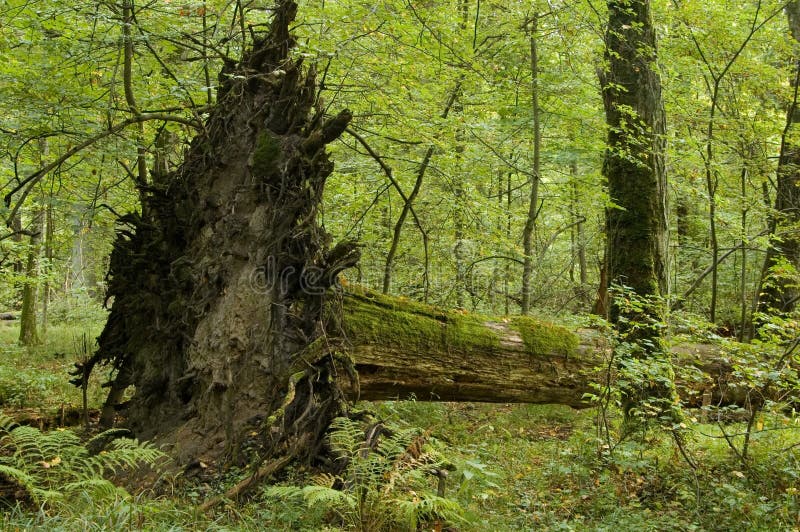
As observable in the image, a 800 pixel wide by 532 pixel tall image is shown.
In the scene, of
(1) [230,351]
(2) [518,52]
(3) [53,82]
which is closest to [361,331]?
(1) [230,351]

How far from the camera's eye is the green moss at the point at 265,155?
5.84 m

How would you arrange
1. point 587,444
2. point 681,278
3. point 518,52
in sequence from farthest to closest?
point 681,278 → point 518,52 → point 587,444

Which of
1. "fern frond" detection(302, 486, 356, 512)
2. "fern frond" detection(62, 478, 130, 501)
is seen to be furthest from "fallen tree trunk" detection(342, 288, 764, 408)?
"fern frond" detection(62, 478, 130, 501)

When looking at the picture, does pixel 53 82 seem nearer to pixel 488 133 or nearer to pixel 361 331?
pixel 361 331

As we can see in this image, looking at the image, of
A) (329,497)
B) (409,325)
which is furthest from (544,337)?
(329,497)

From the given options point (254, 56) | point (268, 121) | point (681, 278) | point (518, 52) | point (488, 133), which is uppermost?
point (518, 52)

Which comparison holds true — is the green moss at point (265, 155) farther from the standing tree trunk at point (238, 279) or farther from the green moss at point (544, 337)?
the green moss at point (544, 337)

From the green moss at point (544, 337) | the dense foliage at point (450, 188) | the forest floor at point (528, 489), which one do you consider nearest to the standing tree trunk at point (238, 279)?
the dense foliage at point (450, 188)

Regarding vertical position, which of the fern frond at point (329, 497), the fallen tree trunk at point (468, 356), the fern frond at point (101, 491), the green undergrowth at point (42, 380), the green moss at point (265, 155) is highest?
the green moss at point (265, 155)

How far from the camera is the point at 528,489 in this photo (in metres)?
5.46

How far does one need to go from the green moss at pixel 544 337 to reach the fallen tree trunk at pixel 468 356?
0.05ft

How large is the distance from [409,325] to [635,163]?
3844 mm

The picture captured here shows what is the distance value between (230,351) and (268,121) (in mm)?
2583

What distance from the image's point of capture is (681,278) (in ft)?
50.2
